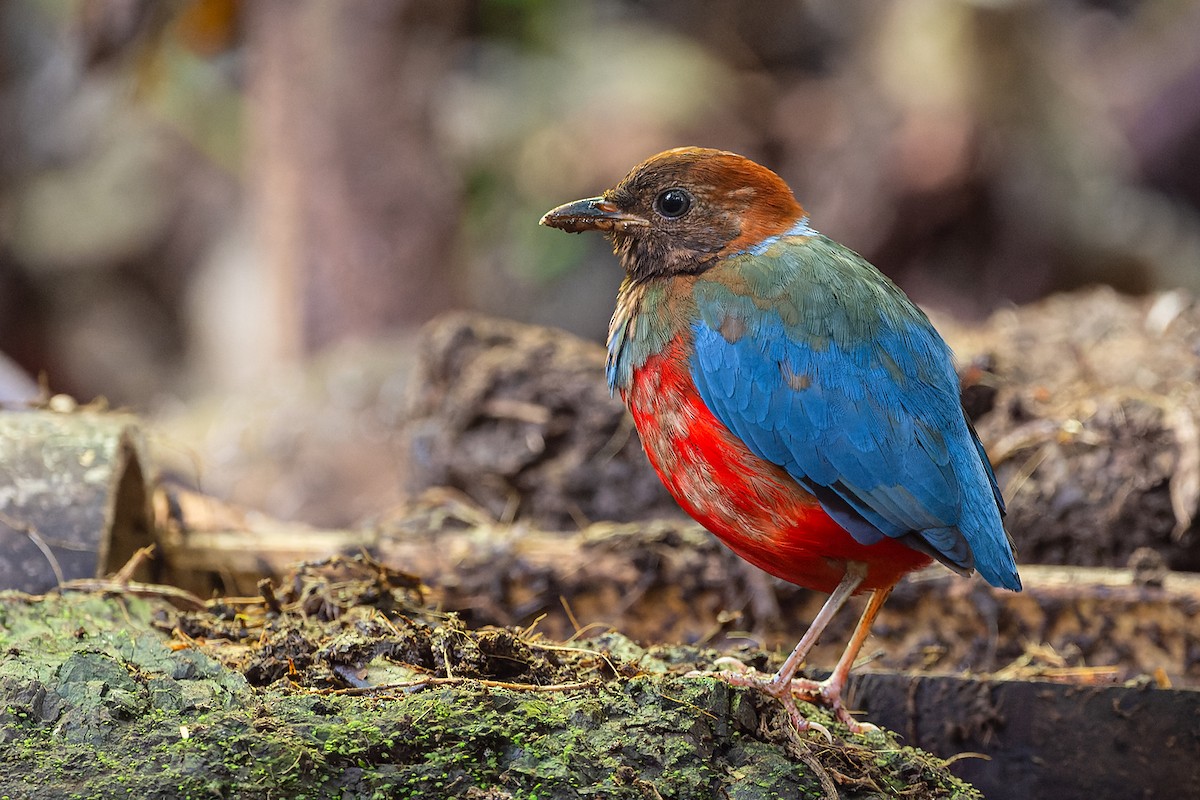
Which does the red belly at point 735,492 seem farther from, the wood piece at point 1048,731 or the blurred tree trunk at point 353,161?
the blurred tree trunk at point 353,161

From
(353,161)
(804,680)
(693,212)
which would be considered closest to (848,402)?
(693,212)

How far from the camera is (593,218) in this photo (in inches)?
120

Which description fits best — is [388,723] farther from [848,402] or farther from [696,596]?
[696,596]

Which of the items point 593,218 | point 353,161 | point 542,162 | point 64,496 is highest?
point 542,162

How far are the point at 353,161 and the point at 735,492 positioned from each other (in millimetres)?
6801

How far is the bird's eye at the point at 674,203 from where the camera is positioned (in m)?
2.99

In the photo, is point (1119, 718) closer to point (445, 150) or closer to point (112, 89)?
point (445, 150)

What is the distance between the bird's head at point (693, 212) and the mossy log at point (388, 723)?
3.31 ft


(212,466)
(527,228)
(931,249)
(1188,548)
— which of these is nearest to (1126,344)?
(1188,548)

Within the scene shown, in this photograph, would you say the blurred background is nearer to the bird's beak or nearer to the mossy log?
the bird's beak

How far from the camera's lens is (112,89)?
11992 millimetres

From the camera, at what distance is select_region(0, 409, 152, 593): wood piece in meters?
3.30

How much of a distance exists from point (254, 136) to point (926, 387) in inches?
331

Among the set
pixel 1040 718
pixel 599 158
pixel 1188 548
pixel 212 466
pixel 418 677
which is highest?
pixel 599 158
